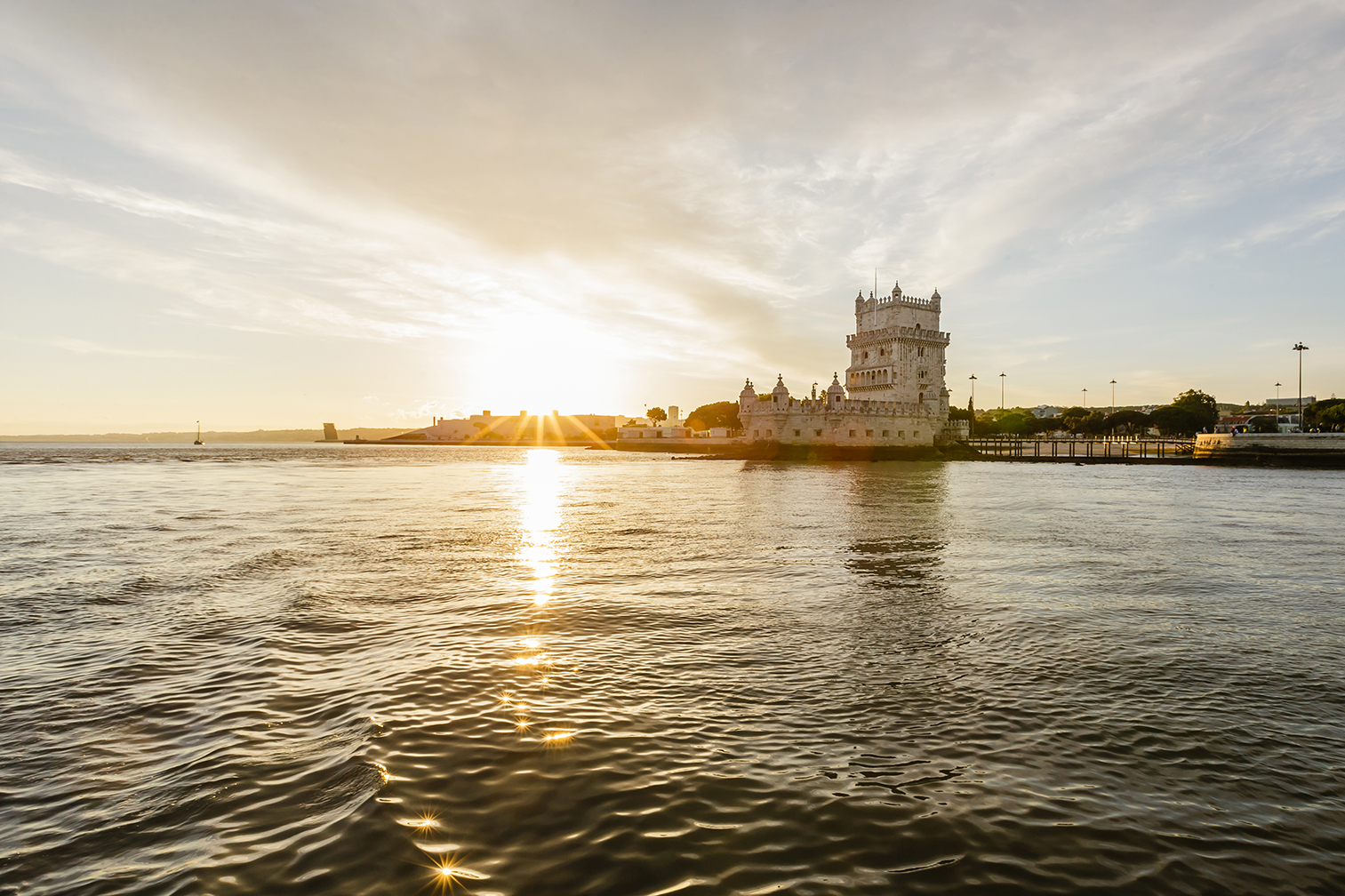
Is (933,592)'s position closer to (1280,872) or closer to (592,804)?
(1280,872)

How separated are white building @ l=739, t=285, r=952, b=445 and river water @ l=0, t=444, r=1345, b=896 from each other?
62.7m

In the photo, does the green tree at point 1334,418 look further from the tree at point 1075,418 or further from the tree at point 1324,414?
the tree at point 1075,418

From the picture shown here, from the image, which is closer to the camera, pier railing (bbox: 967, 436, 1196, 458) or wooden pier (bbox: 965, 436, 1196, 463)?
wooden pier (bbox: 965, 436, 1196, 463)

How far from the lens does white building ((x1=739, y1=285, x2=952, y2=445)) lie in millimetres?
78125

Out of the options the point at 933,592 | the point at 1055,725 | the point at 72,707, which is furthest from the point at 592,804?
the point at 933,592

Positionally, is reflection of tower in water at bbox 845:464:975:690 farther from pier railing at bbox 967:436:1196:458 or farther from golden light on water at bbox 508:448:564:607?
pier railing at bbox 967:436:1196:458

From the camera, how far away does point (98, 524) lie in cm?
2136

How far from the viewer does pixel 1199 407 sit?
118 metres

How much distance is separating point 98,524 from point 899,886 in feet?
87.1

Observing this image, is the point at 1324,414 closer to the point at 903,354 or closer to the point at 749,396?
the point at 903,354

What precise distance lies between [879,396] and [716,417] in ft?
191

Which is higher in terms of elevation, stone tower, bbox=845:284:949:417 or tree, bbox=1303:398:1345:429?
stone tower, bbox=845:284:949:417

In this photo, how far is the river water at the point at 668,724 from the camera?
4473mm

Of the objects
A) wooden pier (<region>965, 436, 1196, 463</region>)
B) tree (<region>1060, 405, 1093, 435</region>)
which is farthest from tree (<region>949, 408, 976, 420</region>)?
tree (<region>1060, 405, 1093, 435</region>)
